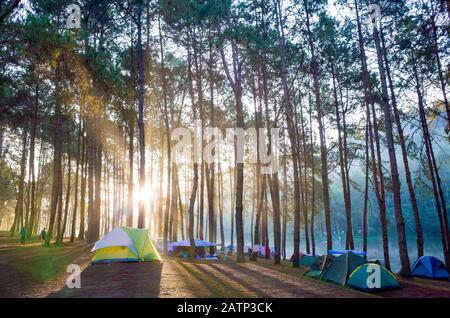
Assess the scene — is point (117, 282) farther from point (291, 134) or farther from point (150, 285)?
point (291, 134)

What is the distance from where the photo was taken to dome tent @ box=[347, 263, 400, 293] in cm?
A: 1025

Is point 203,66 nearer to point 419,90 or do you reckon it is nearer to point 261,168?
point 261,168

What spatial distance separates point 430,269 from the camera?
14938mm

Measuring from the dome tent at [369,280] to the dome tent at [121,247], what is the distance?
825 cm

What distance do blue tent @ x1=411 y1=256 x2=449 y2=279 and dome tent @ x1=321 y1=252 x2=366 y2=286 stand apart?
552cm

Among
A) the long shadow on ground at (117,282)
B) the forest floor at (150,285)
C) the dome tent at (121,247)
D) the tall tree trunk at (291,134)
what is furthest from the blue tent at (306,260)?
→ the long shadow on ground at (117,282)

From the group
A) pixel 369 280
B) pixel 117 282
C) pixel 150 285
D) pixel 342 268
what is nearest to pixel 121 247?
pixel 117 282

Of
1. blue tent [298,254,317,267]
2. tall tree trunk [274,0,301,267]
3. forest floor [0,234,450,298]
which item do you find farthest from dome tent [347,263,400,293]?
blue tent [298,254,317,267]

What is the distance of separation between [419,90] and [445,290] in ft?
34.3

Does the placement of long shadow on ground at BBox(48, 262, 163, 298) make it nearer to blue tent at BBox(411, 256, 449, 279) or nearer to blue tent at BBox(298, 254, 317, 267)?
blue tent at BBox(298, 254, 317, 267)

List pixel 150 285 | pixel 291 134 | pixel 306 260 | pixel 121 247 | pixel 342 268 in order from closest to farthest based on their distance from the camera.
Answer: pixel 150 285, pixel 342 268, pixel 121 247, pixel 291 134, pixel 306 260

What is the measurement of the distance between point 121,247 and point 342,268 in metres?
8.65
